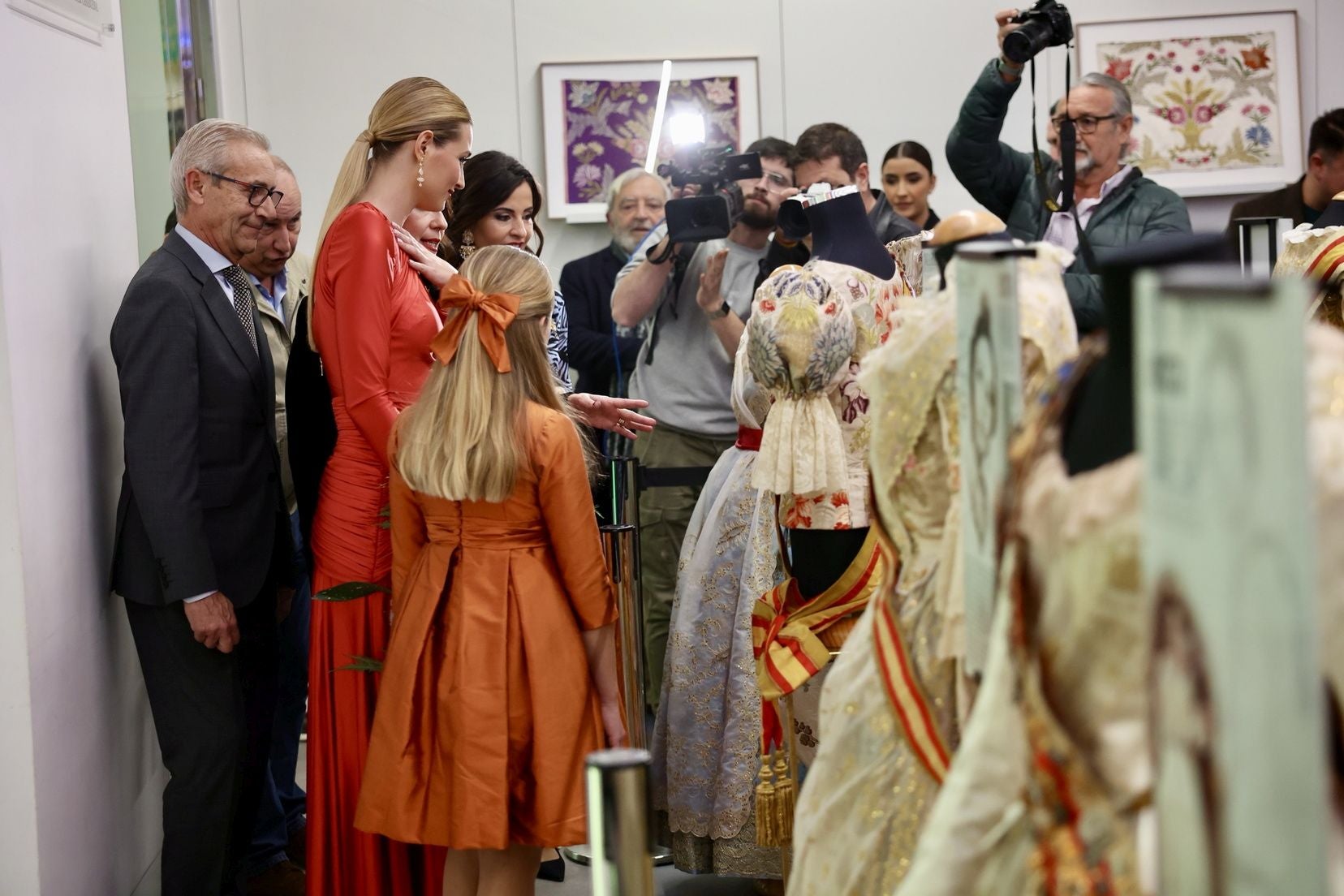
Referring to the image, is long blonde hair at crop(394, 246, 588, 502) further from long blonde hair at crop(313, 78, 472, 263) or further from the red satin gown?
long blonde hair at crop(313, 78, 472, 263)

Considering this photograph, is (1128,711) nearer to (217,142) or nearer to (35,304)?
(35,304)

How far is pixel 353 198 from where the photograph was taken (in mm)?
2586

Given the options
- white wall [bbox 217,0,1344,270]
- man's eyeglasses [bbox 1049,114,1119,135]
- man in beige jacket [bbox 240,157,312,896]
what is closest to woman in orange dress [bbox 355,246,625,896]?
man in beige jacket [bbox 240,157,312,896]

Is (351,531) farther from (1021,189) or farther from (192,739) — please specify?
(1021,189)

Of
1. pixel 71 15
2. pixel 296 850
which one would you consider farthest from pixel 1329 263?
pixel 296 850

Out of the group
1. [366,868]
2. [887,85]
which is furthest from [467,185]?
[887,85]

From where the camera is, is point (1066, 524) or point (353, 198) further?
point (353, 198)

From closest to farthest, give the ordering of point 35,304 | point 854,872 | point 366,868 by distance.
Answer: point 854,872
point 35,304
point 366,868

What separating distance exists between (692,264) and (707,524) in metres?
0.77

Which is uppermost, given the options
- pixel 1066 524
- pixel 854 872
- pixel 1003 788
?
pixel 1066 524

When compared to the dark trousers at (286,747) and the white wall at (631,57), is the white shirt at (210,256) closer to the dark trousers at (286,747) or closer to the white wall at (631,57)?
the dark trousers at (286,747)

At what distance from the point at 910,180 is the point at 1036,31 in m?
1.76

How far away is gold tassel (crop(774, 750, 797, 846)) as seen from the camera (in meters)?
2.28

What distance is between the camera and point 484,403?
7.25ft
